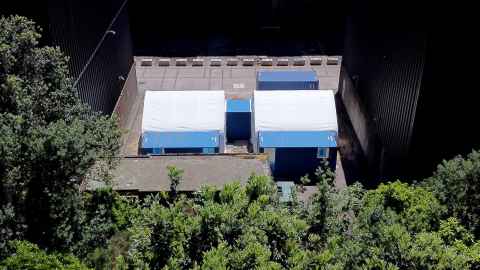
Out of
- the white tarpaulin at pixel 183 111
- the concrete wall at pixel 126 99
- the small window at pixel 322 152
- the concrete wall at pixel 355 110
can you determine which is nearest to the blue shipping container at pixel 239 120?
the white tarpaulin at pixel 183 111

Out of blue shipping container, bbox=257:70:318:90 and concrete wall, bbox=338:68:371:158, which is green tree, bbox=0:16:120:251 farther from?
blue shipping container, bbox=257:70:318:90

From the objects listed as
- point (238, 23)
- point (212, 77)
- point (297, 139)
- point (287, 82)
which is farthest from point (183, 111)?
point (238, 23)

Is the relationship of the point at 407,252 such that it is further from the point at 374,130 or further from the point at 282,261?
the point at 374,130

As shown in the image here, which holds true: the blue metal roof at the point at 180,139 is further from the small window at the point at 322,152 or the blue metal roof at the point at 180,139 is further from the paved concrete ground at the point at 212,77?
the paved concrete ground at the point at 212,77

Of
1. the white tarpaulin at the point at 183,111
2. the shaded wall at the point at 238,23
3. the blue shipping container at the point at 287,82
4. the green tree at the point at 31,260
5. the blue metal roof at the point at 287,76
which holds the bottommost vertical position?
the green tree at the point at 31,260

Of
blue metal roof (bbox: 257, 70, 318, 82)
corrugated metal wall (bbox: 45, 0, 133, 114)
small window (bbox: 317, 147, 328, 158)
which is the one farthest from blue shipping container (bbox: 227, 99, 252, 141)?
corrugated metal wall (bbox: 45, 0, 133, 114)
